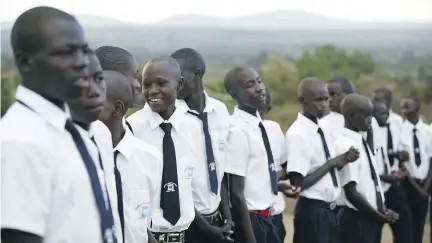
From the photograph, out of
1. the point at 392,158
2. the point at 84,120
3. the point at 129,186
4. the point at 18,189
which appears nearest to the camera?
the point at 18,189

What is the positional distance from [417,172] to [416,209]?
34 centimetres

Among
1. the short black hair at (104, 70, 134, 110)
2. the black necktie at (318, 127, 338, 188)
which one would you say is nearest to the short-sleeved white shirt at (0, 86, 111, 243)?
the short black hair at (104, 70, 134, 110)

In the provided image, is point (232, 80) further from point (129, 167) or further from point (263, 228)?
point (129, 167)

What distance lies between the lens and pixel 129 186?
7.20ft

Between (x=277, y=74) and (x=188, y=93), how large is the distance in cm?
442

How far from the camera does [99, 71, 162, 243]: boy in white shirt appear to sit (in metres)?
2.15

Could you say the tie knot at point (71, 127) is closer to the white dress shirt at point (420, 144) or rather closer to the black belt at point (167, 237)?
the black belt at point (167, 237)

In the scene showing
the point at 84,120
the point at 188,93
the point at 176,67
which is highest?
the point at 84,120

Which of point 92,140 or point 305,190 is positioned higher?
point 92,140

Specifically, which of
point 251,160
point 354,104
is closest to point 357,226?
point 354,104

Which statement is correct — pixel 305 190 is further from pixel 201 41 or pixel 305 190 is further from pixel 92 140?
pixel 201 41

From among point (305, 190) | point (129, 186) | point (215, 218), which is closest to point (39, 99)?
point (129, 186)

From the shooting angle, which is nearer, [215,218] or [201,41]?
[215,218]

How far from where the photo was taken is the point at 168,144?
117 inches
